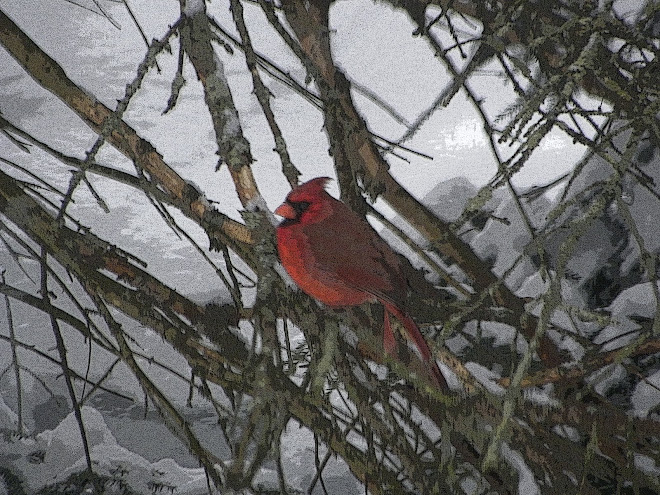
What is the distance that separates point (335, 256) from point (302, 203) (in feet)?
0.24

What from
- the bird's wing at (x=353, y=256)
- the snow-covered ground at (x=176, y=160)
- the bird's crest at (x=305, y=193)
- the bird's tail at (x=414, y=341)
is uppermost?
the snow-covered ground at (x=176, y=160)

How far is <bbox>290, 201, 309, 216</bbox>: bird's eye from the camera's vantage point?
2.25 ft

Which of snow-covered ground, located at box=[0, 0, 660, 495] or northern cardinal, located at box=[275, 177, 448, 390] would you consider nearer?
northern cardinal, located at box=[275, 177, 448, 390]

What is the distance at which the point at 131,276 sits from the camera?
30.4 inches

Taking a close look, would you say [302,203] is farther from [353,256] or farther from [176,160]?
[176,160]

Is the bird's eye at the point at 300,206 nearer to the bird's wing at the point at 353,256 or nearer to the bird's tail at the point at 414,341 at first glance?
the bird's wing at the point at 353,256

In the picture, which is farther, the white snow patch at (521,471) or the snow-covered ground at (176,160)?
the snow-covered ground at (176,160)

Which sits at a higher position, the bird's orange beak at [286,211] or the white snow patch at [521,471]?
the bird's orange beak at [286,211]

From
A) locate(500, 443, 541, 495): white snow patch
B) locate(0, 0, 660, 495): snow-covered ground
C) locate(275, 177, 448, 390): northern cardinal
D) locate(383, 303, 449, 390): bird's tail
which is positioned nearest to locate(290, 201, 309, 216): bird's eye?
locate(275, 177, 448, 390): northern cardinal

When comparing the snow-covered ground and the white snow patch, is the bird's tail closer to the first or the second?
the white snow patch

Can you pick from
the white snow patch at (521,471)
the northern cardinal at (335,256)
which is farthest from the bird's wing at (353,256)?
the white snow patch at (521,471)

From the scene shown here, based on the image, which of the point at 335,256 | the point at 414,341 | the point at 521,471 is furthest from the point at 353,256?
the point at 521,471

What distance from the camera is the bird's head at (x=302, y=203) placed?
0.68 metres

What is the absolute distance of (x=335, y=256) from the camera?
664 mm
